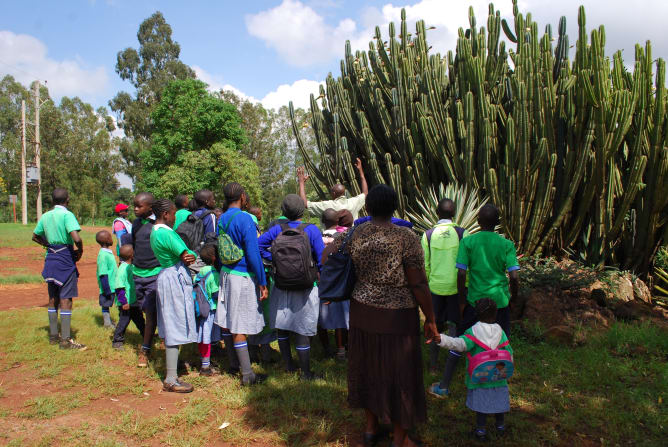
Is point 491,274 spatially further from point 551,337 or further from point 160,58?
point 160,58

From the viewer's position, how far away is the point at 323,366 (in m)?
4.84

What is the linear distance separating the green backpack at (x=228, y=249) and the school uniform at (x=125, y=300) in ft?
5.97

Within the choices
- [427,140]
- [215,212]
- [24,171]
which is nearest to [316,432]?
[215,212]

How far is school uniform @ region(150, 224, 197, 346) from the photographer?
166 inches

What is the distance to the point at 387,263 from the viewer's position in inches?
118

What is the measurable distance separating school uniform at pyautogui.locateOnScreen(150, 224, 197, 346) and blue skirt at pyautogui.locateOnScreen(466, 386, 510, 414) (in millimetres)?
2589

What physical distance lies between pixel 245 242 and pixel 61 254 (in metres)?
Answer: 2.67

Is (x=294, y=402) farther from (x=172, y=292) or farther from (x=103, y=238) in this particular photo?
(x=103, y=238)

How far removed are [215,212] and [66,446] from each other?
110 inches

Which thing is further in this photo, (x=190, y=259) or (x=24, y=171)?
(x=24, y=171)

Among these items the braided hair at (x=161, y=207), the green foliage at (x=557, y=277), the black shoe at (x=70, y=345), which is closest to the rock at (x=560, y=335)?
the green foliage at (x=557, y=277)

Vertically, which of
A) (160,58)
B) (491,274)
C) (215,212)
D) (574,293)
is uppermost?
(160,58)

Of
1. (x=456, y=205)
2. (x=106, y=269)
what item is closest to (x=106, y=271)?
(x=106, y=269)

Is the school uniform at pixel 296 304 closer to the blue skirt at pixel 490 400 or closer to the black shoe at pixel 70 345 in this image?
the blue skirt at pixel 490 400
